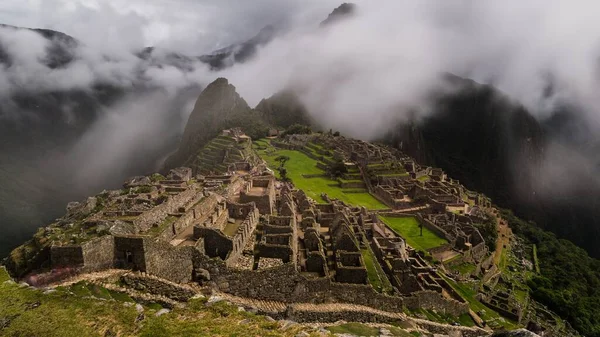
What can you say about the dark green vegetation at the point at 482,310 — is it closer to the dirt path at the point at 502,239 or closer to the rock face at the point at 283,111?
the dirt path at the point at 502,239

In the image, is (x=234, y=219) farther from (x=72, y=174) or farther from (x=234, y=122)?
(x=234, y=122)

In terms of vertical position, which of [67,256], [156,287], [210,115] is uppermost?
[210,115]

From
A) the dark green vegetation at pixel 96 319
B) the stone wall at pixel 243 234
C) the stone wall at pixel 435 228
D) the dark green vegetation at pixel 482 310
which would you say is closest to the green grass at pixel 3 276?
the dark green vegetation at pixel 96 319

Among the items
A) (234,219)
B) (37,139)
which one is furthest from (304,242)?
(37,139)

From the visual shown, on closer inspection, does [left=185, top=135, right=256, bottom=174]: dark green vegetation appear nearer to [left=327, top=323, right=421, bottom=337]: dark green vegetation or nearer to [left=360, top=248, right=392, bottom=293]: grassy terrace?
[left=360, top=248, right=392, bottom=293]: grassy terrace

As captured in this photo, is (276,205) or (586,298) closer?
(276,205)

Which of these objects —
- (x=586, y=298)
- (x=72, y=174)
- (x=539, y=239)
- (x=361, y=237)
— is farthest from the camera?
(x=72, y=174)

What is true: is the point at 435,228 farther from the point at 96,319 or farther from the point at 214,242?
the point at 96,319

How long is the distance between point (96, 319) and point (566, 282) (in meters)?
61.2

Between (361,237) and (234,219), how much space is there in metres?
11.0

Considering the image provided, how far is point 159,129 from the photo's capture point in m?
161

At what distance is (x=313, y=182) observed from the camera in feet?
218

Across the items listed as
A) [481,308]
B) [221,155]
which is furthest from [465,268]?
[221,155]

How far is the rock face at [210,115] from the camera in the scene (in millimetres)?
123188
